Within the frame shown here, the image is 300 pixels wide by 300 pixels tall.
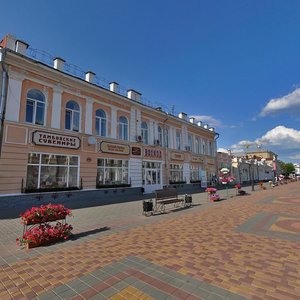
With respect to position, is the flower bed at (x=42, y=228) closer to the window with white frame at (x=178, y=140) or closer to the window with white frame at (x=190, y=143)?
the window with white frame at (x=178, y=140)

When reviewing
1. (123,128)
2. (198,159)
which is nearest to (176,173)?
(198,159)

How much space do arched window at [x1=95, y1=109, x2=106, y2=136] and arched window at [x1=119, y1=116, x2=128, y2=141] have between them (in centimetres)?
176

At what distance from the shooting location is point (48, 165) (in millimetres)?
13539

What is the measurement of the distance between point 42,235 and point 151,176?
16343 mm

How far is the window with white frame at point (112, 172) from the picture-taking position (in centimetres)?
1659

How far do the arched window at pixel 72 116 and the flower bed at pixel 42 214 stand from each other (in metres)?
10.0

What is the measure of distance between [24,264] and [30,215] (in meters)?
1.63

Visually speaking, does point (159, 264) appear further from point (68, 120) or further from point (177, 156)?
point (177, 156)

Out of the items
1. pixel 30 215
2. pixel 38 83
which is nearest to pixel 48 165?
pixel 38 83

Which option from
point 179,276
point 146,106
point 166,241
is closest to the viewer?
point 179,276

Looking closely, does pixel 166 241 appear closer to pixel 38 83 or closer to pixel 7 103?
pixel 7 103

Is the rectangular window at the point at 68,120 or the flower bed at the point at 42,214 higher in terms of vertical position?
the rectangular window at the point at 68,120

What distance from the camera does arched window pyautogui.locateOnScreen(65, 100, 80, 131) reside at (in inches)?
592

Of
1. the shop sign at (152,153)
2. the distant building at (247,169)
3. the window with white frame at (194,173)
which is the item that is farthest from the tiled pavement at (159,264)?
the distant building at (247,169)
